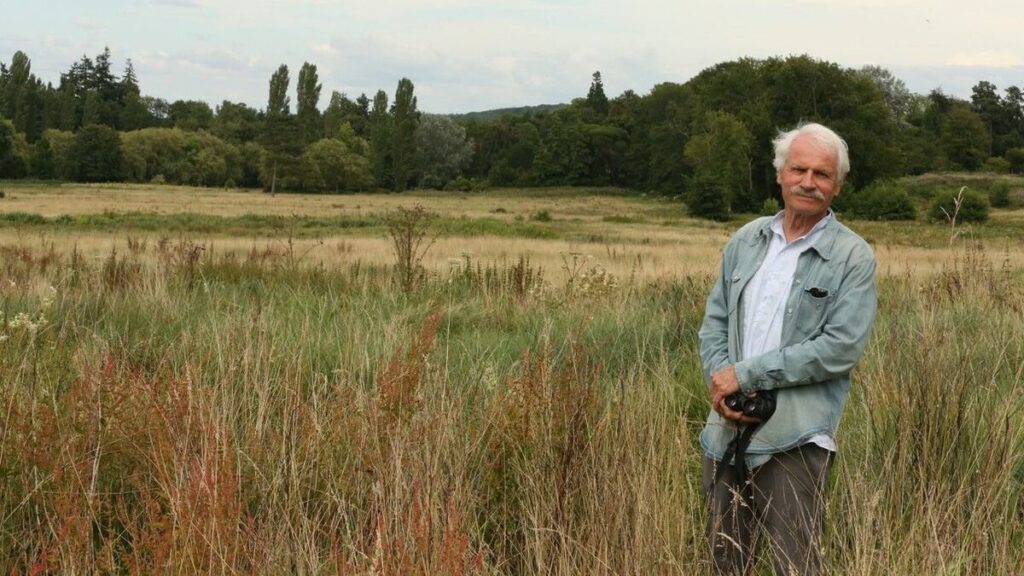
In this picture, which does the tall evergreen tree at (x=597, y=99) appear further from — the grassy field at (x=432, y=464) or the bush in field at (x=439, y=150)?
the grassy field at (x=432, y=464)

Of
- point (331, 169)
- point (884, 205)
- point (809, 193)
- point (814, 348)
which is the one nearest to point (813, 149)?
point (809, 193)

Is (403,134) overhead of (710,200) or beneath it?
overhead

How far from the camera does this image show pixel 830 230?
3.48 meters

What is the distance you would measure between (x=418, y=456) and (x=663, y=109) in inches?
3782

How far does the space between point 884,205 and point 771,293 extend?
58.0 m

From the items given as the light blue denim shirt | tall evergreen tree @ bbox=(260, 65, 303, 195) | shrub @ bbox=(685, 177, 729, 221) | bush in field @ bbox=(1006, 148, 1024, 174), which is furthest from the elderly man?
bush in field @ bbox=(1006, 148, 1024, 174)

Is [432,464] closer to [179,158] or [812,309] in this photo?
[812,309]

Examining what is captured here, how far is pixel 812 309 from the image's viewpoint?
3.42 m

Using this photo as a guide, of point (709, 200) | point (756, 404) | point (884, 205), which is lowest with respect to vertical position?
point (709, 200)

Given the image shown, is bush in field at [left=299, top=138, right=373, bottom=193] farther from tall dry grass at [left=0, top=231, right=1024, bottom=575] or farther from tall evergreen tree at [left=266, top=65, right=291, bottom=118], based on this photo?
tall dry grass at [left=0, top=231, right=1024, bottom=575]

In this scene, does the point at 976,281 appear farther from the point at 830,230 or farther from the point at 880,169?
the point at 880,169

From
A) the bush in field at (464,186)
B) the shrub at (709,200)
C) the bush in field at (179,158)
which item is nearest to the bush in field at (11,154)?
the bush in field at (179,158)

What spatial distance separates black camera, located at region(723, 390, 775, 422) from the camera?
332 centimetres

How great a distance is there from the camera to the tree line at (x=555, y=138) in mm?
66938
